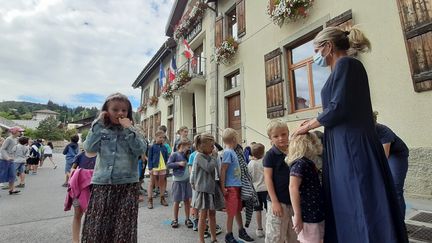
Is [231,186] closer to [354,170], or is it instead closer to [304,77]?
[354,170]

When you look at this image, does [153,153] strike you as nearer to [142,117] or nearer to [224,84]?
[224,84]

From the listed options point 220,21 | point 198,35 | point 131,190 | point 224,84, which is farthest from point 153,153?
point 198,35

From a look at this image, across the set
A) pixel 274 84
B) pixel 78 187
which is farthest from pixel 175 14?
pixel 78 187

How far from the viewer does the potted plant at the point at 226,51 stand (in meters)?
8.98

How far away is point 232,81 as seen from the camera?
976cm

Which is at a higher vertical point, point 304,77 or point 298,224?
point 304,77

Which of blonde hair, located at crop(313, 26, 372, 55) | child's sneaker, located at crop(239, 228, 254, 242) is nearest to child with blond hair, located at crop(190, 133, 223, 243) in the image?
child's sneaker, located at crop(239, 228, 254, 242)

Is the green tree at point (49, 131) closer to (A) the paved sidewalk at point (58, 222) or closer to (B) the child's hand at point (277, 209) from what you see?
(A) the paved sidewalk at point (58, 222)

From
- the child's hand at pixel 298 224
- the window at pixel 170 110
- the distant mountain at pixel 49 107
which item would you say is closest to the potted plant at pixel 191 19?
the window at pixel 170 110

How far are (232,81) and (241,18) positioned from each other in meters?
2.27

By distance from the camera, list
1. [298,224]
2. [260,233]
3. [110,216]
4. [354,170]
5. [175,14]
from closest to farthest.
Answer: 1. [354,170]
2. [298,224]
3. [110,216]
4. [260,233]
5. [175,14]

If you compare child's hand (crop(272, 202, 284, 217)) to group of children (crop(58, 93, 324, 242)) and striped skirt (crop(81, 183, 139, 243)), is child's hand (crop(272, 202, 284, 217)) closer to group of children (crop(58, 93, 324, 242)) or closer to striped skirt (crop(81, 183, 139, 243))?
group of children (crop(58, 93, 324, 242))

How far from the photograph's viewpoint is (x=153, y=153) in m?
5.89

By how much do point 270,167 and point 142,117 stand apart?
19938 millimetres
